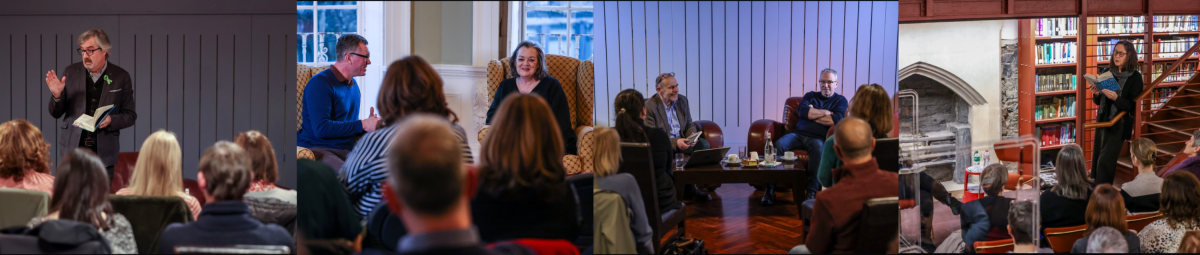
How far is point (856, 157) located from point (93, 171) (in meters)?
2.73

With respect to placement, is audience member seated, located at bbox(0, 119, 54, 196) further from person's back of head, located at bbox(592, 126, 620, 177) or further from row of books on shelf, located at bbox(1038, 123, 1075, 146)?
row of books on shelf, located at bbox(1038, 123, 1075, 146)

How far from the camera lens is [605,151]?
2.62 m

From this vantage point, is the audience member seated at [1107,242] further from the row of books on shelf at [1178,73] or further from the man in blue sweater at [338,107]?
the man in blue sweater at [338,107]

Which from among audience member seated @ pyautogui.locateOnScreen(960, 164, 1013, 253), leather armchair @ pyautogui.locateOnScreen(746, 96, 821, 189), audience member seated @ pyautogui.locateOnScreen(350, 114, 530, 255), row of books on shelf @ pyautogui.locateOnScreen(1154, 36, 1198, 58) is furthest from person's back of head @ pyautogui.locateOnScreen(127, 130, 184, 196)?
row of books on shelf @ pyautogui.locateOnScreen(1154, 36, 1198, 58)

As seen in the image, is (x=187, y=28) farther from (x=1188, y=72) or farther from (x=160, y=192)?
(x=1188, y=72)

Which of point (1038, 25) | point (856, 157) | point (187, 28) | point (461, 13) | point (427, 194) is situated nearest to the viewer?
point (461, 13)

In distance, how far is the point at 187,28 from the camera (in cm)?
293

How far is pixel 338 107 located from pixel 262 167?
513mm

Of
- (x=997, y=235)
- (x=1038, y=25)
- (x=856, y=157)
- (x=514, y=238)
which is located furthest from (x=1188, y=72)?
(x=514, y=238)

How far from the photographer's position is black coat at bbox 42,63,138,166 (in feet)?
9.58

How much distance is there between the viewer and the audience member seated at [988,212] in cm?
296

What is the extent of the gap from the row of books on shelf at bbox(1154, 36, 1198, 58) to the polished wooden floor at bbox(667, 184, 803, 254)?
1788mm

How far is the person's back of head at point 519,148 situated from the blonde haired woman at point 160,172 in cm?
115

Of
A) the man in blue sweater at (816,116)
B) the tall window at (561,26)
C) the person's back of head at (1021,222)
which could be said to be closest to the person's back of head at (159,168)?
the tall window at (561,26)
